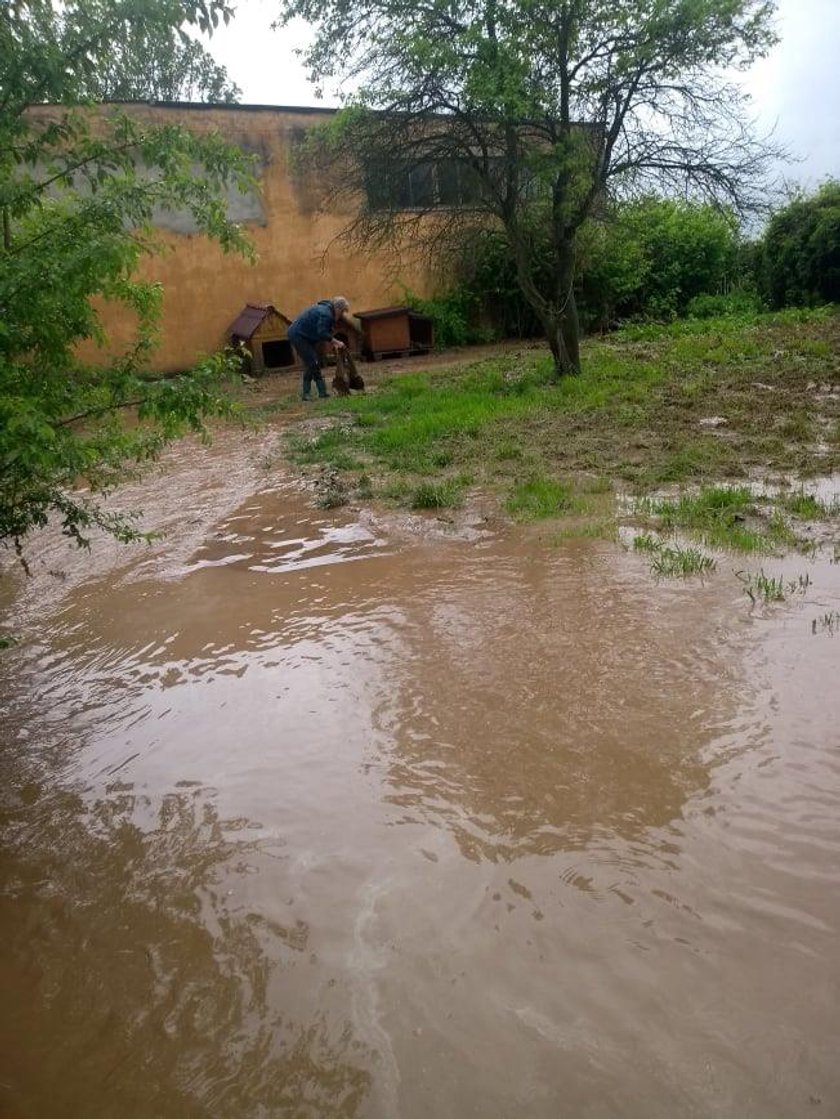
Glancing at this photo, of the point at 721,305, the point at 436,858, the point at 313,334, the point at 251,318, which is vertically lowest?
the point at 436,858

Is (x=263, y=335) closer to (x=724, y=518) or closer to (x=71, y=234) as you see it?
(x=724, y=518)

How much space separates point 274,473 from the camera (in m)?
8.02

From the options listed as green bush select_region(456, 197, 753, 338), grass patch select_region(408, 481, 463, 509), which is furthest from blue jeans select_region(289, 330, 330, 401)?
grass patch select_region(408, 481, 463, 509)

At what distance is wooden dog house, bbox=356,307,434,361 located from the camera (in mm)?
15781

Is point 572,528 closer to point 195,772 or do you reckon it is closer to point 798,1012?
point 195,772

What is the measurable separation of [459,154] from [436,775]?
29.6 ft

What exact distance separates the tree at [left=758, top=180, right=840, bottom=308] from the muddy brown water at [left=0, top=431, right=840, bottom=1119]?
1280 cm

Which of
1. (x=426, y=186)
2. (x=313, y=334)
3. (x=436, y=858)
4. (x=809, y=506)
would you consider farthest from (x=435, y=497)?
(x=426, y=186)

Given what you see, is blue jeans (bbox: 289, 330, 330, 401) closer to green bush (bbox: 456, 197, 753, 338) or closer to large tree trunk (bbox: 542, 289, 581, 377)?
large tree trunk (bbox: 542, 289, 581, 377)

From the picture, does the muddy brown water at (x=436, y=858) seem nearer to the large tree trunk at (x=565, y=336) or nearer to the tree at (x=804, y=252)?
the large tree trunk at (x=565, y=336)

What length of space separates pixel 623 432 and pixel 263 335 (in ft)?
31.4

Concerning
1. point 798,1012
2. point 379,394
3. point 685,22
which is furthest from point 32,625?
point 685,22

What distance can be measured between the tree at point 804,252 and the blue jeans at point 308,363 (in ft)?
29.8

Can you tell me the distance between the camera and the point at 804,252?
49.8 feet
